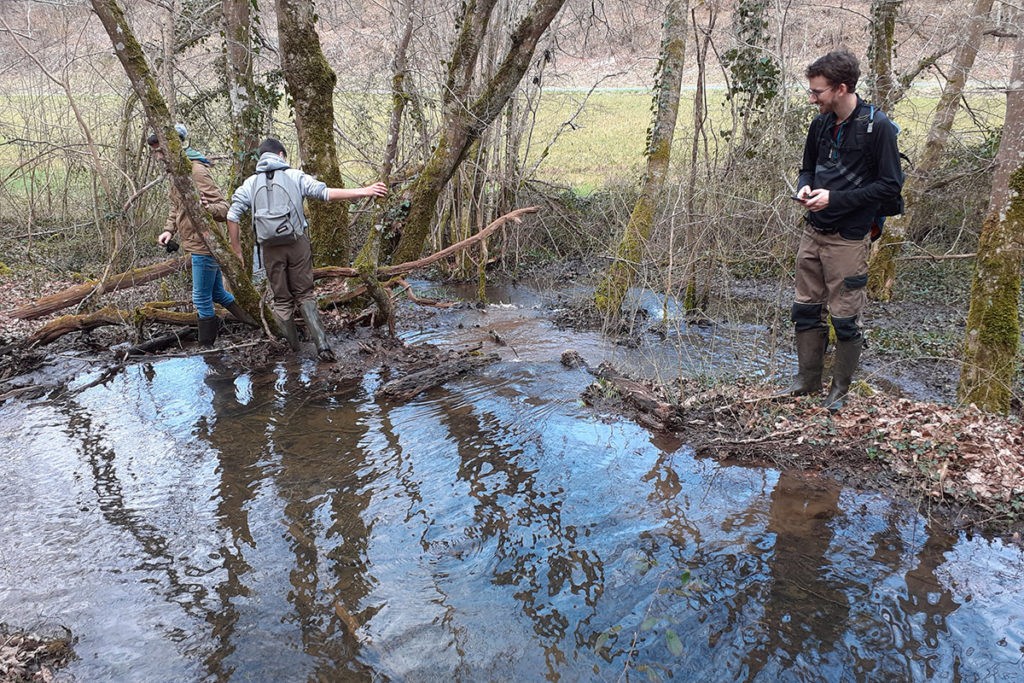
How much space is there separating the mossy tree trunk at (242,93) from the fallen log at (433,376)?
11.4 ft

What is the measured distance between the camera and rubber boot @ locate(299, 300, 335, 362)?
7.22m

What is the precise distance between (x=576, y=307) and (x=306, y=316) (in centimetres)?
428

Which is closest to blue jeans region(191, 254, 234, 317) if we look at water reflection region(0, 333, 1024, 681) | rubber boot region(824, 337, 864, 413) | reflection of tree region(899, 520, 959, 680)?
water reflection region(0, 333, 1024, 681)

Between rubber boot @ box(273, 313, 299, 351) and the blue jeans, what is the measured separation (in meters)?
0.72

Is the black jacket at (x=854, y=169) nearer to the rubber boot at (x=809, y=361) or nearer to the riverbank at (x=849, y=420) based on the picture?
the rubber boot at (x=809, y=361)

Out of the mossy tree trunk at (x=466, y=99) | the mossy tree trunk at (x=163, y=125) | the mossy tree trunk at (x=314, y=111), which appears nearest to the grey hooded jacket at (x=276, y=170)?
the mossy tree trunk at (x=163, y=125)

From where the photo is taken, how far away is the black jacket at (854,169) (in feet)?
14.1

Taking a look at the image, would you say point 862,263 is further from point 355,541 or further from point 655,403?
point 355,541

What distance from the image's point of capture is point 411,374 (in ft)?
22.0

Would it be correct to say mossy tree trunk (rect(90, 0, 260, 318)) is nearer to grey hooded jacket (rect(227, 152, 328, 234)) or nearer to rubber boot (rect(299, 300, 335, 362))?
grey hooded jacket (rect(227, 152, 328, 234))

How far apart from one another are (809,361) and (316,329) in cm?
500

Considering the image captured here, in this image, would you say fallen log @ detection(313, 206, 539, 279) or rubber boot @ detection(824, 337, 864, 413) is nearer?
rubber boot @ detection(824, 337, 864, 413)

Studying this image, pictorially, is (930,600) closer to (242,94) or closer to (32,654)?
(32,654)

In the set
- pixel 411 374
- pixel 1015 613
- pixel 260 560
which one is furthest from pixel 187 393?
pixel 1015 613
